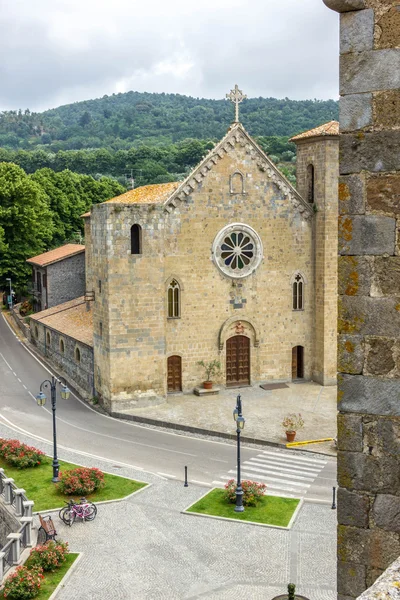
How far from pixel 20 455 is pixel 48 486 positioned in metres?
2.38

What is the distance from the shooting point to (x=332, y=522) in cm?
2278

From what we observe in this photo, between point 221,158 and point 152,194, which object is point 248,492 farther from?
point 152,194

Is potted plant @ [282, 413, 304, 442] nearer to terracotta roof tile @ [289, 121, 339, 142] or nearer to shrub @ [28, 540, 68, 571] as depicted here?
shrub @ [28, 540, 68, 571]

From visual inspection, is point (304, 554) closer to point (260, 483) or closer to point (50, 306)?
point (260, 483)

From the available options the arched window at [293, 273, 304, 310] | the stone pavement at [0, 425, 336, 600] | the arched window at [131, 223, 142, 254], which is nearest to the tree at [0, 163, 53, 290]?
the arched window at [131, 223, 142, 254]

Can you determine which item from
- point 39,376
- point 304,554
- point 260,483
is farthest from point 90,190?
point 304,554

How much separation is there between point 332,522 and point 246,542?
3.21m

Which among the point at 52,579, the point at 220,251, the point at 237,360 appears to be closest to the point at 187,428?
the point at 237,360

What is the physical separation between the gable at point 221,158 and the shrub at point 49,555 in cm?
1948

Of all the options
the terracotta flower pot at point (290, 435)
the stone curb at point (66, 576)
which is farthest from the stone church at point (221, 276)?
the stone curb at point (66, 576)

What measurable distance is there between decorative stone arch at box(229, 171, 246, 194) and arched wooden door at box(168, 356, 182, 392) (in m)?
9.10

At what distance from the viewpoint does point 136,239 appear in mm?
35000

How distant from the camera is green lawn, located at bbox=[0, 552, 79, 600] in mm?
18233

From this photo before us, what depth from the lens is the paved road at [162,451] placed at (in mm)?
26812
